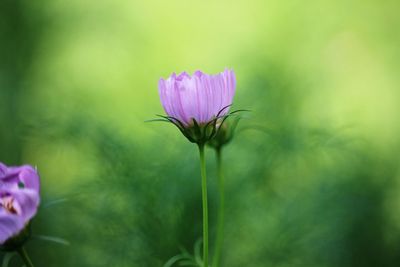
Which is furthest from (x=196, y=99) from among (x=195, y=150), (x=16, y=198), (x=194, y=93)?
(x=195, y=150)

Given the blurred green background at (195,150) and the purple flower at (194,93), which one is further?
the blurred green background at (195,150)

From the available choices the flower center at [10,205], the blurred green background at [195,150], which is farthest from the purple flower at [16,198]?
the blurred green background at [195,150]

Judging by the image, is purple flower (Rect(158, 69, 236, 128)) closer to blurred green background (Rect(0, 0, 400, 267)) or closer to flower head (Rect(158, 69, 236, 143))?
flower head (Rect(158, 69, 236, 143))

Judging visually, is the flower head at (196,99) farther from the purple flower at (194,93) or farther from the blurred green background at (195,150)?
the blurred green background at (195,150)

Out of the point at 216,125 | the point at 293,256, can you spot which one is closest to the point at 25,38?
the point at 293,256

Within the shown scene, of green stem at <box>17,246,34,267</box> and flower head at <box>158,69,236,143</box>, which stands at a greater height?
flower head at <box>158,69,236,143</box>

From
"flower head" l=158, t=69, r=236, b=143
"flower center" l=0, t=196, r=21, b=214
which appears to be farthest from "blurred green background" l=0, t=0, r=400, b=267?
"flower center" l=0, t=196, r=21, b=214

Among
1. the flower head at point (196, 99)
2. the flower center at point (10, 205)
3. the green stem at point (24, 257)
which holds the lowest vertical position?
the green stem at point (24, 257)
